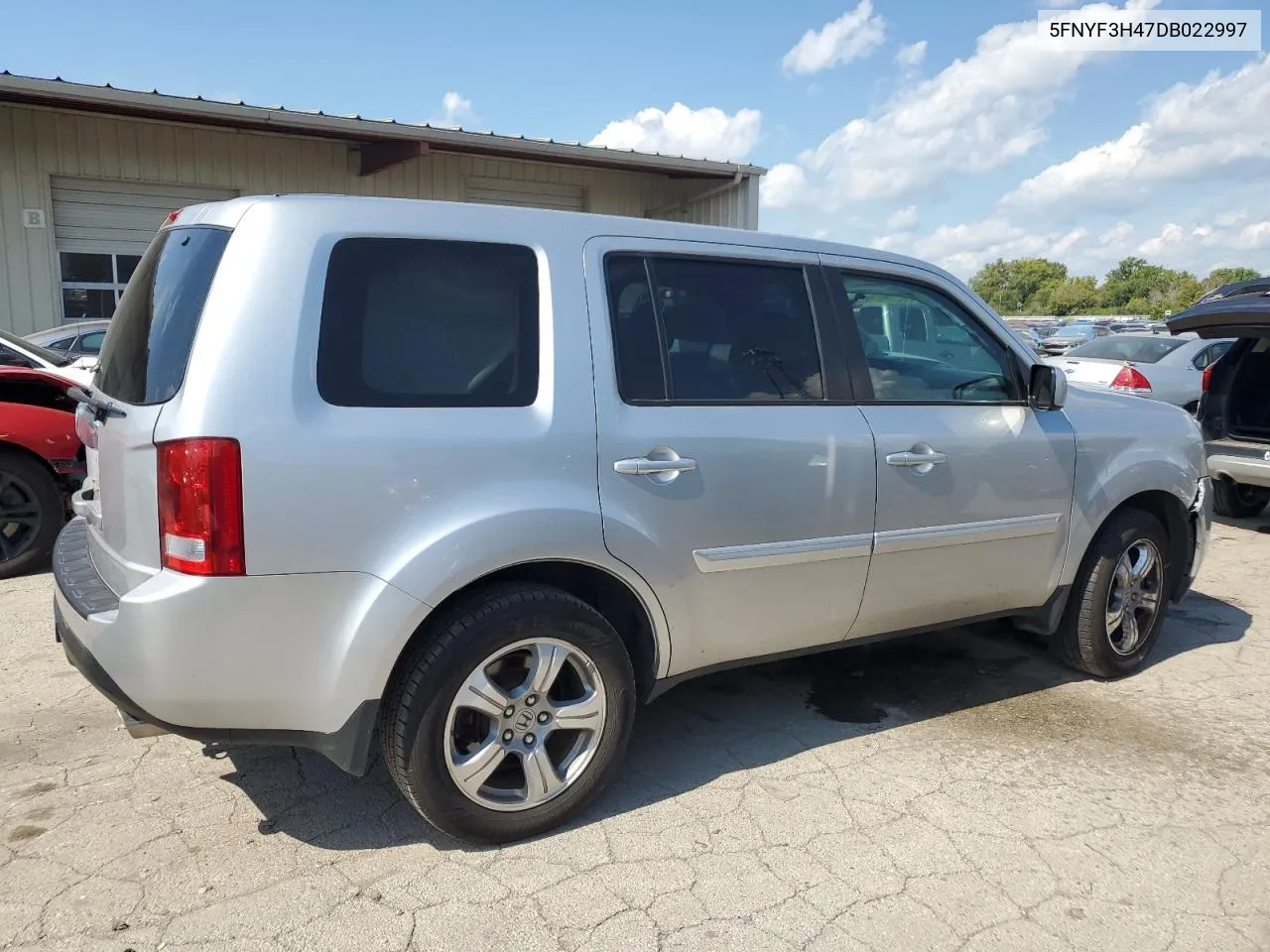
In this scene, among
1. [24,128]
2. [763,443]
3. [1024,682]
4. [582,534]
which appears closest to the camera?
[582,534]

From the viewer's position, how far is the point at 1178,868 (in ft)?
9.34

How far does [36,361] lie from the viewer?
6410mm

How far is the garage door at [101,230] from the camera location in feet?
37.9

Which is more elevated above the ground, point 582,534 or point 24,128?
point 24,128

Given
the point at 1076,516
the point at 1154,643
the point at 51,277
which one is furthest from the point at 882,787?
the point at 51,277

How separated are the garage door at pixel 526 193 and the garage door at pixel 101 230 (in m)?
3.60

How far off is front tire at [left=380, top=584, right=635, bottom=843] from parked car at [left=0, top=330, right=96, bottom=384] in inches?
183

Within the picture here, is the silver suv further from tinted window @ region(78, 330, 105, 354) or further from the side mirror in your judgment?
tinted window @ region(78, 330, 105, 354)

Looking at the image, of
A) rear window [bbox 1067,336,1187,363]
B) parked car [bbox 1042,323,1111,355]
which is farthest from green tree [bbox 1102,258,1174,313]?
rear window [bbox 1067,336,1187,363]

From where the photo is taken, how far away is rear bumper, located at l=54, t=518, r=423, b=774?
241 centimetres

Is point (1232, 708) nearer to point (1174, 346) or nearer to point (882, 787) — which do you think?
point (882, 787)

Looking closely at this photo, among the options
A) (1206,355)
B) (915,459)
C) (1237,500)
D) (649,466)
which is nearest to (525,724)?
(649,466)

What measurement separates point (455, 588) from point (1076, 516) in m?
2.74

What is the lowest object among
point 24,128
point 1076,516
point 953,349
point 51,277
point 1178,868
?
point 1178,868
